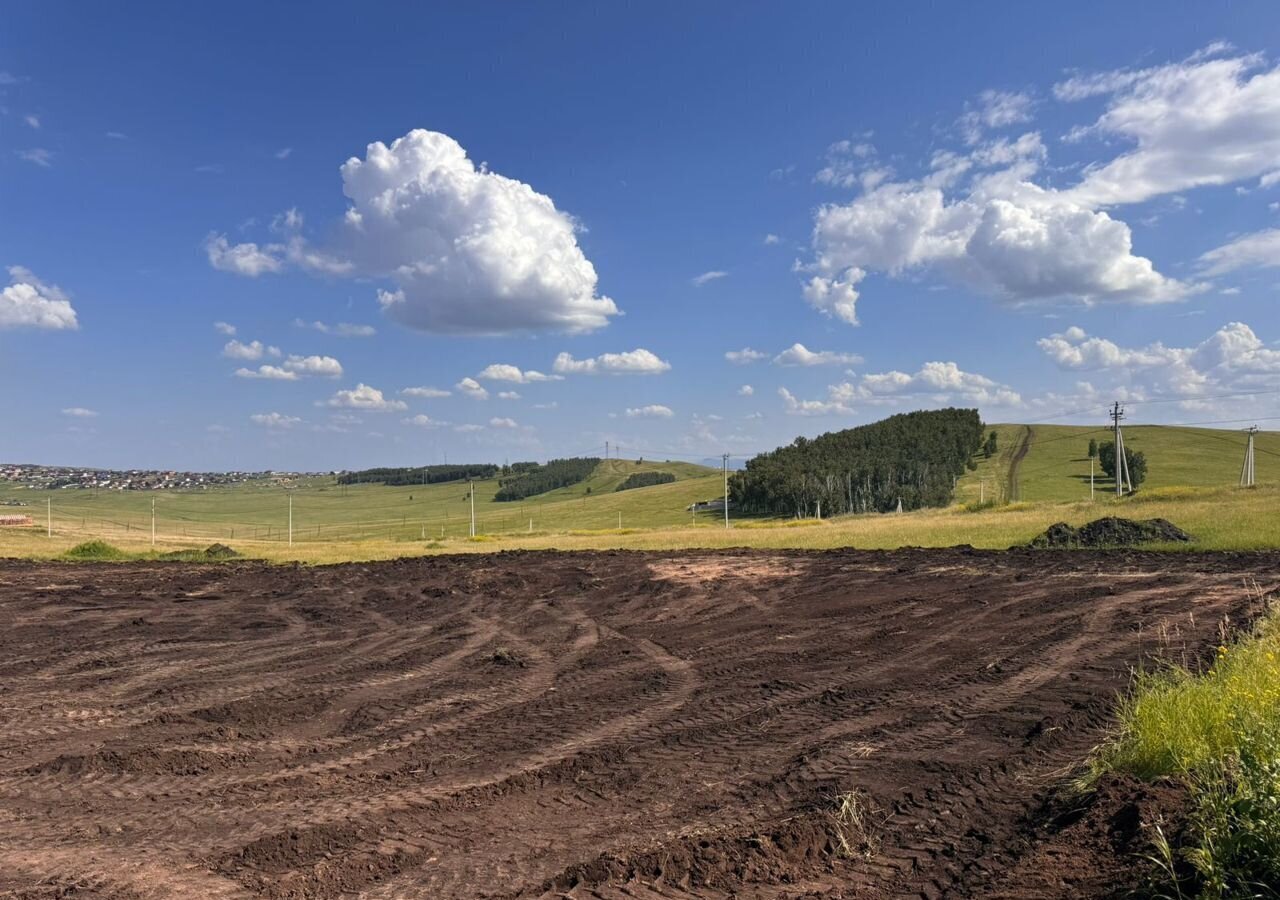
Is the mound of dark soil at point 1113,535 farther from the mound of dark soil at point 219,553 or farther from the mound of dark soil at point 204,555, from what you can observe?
the mound of dark soil at point 219,553

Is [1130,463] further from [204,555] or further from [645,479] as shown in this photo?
[645,479]

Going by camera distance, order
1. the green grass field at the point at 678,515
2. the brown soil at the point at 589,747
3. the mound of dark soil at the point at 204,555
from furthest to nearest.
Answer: the mound of dark soil at the point at 204,555 → the green grass field at the point at 678,515 → the brown soil at the point at 589,747

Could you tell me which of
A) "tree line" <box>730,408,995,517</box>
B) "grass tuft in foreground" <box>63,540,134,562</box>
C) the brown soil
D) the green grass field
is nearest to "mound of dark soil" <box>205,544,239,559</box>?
the green grass field

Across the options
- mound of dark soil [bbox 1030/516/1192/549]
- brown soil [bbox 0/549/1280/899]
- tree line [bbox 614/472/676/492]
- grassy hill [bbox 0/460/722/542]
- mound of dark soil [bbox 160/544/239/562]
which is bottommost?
grassy hill [bbox 0/460/722/542]

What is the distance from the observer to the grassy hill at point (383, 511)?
107 metres

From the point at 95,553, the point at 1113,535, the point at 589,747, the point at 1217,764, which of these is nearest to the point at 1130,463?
the point at 1113,535

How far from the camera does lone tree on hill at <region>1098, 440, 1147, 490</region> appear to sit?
10075cm

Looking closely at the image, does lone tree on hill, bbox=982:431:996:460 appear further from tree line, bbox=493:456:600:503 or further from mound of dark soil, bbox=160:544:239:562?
mound of dark soil, bbox=160:544:239:562

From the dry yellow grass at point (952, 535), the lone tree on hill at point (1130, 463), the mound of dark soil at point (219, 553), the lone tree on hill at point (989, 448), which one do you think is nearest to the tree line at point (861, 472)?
the lone tree on hill at point (989, 448)

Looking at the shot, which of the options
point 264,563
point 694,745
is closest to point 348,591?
point 264,563

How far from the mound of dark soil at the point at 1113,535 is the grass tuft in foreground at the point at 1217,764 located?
23628 mm

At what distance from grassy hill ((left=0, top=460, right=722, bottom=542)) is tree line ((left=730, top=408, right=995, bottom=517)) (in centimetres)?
1188

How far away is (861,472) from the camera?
116062 millimetres

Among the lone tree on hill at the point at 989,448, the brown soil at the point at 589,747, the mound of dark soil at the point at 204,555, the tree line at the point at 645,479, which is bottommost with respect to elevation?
the mound of dark soil at the point at 204,555
